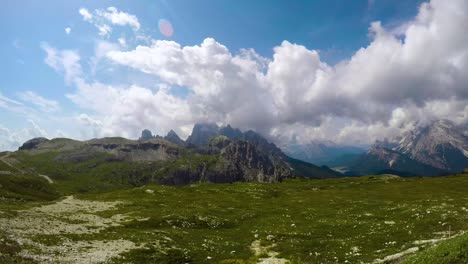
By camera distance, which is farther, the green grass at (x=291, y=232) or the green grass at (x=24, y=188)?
the green grass at (x=24, y=188)

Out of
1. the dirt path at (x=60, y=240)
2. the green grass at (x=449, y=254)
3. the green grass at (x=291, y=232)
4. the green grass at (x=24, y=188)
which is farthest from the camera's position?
the green grass at (x=24, y=188)

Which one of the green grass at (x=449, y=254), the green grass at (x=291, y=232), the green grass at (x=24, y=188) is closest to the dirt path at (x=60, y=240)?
the green grass at (x=291, y=232)

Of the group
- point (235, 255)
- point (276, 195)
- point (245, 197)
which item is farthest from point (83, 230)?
point (276, 195)

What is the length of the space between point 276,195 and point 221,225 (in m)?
58.7

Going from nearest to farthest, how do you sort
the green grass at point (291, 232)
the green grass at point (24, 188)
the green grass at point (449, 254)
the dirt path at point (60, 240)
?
the green grass at point (449, 254)
the dirt path at point (60, 240)
the green grass at point (291, 232)
the green grass at point (24, 188)

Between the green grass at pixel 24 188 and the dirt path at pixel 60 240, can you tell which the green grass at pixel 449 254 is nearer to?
the dirt path at pixel 60 240

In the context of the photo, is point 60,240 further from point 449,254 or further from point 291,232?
point 449,254

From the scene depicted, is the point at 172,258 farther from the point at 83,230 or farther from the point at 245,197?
the point at 245,197

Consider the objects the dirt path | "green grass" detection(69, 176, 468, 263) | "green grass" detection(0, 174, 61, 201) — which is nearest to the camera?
the dirt path

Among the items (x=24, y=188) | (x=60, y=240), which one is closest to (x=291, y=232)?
(x=60, y=240)

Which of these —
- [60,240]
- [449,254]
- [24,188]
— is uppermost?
[449,254]

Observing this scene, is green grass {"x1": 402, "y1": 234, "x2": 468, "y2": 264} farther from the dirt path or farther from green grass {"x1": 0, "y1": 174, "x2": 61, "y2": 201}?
green grass {"x1": 0, "y1": 174, "x2": 61, "y2": 201}

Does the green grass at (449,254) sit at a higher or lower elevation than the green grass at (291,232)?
higher

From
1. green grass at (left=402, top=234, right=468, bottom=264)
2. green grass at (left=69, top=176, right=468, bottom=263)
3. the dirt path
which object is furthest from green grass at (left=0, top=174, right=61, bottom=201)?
green grass at (left=402, top=234, right=468, bottom=264)
